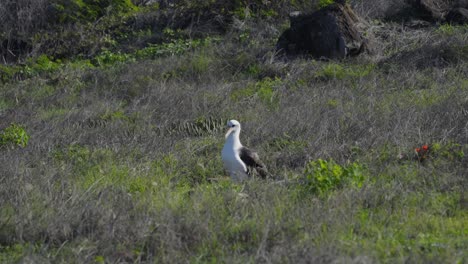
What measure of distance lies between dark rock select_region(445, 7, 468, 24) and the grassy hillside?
27 centimetres

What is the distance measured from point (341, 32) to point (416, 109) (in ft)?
13.8

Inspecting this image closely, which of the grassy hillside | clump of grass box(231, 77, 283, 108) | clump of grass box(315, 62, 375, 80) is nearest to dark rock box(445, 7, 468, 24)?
the grassy hillside

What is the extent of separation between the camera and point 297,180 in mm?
7281

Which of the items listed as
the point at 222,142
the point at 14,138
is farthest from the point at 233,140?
the point at 14,138

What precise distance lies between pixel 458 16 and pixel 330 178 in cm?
929

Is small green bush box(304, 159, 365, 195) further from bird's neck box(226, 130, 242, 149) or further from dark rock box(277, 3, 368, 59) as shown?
dark rock box(277, 3, 368, 59)

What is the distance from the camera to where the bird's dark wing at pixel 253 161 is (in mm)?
7844

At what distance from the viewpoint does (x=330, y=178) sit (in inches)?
269

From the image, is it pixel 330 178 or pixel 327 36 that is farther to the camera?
pixel 327 36

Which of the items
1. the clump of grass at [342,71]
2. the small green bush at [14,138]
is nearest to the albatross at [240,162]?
the small green bush at [14,138]

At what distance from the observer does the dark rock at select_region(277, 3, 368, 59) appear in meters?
13.8

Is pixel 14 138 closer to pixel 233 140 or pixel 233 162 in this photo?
pixel 233 140

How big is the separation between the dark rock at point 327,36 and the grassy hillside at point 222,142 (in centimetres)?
27

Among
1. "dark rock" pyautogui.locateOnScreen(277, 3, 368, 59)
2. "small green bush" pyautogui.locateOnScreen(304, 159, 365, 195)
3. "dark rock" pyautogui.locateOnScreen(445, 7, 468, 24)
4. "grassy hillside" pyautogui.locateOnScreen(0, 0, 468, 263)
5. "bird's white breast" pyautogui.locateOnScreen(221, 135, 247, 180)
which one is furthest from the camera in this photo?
"dark rock" pyautogui.locateOnScreen(445, 7, 468, 24)
